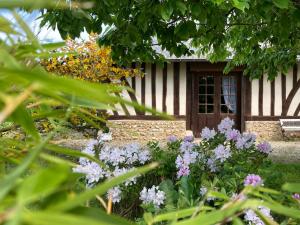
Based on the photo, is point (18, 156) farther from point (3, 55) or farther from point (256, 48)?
point (256, 48)

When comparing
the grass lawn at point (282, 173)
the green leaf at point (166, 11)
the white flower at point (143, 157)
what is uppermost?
the green leaf at point (166, 11)

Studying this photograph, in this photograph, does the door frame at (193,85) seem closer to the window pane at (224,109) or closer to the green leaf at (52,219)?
the window pane at (224,109)

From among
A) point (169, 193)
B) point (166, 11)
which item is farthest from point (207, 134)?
point (169, 193)

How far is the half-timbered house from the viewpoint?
13.9m

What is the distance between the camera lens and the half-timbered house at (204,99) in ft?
45.4

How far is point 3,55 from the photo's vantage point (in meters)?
0.43

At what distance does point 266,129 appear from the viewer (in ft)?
47.3

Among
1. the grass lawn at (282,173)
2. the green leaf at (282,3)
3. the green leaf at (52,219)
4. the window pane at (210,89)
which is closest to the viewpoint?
the green leaf at (52,219)

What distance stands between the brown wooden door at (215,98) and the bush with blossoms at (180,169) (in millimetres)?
10480

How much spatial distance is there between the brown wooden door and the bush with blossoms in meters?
10.5

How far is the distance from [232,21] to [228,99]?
27.5 feet

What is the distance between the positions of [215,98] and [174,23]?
958 centimetres

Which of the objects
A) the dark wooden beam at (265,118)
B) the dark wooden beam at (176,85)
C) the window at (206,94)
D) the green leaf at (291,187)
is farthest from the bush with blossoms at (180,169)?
the window at (206,94)

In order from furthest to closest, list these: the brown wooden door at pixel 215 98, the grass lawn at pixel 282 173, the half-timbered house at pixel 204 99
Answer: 1. the brown wooden door at pixel 215 98
2. the half-timbered house at pixel 204 99
3. the grass lawn at pixel 282 173
